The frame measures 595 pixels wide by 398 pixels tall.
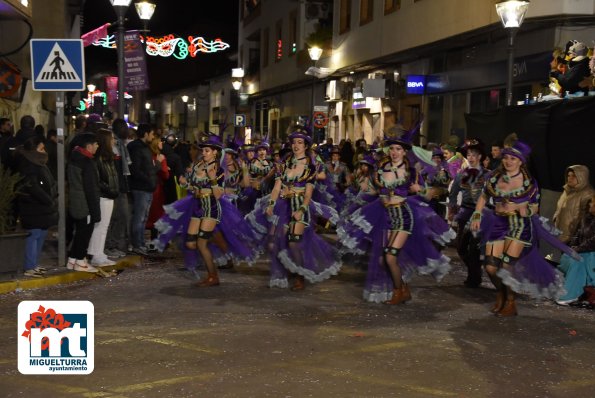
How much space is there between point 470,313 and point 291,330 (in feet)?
7.39

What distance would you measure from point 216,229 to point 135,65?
863 centimetres

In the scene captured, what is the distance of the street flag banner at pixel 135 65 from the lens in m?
18.1

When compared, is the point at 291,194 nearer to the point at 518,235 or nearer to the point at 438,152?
the point at 518,235

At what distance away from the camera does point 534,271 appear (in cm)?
884

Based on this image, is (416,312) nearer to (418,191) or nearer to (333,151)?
(418,191)

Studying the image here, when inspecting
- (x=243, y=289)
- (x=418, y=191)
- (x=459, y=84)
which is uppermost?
(x=459, y=84)

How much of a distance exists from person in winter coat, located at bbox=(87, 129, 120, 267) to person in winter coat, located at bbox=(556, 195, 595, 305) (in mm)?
5947

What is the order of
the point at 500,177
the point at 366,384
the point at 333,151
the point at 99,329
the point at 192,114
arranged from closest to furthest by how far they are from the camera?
the point at 366,384
the point at 99,329
the point at 500,177
the point at 333,151
the point at 192,114

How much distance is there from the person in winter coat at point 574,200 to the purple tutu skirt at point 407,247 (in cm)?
150

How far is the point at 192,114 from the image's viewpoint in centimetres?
6750

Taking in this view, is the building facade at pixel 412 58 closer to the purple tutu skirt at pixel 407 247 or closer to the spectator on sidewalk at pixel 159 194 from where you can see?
the purple tutu skirt at pixel 407 247

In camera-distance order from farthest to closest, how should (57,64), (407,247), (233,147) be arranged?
(233,147) < (57,64) < (407,247)

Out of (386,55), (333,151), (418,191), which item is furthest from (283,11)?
(418,191)

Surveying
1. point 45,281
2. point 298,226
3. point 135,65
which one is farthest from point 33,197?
point 135,65
